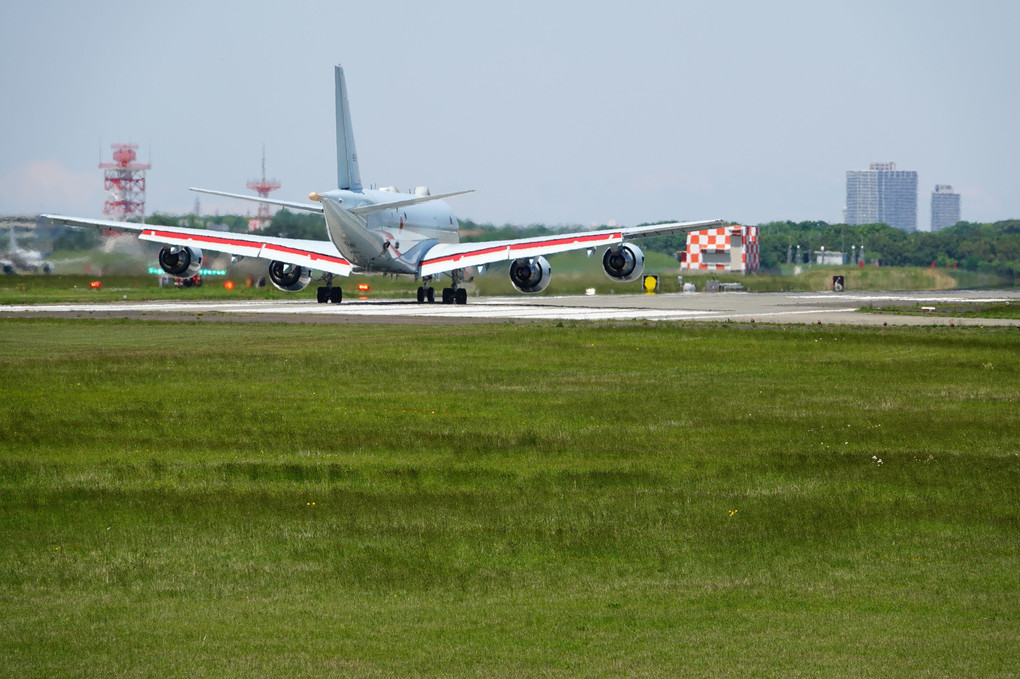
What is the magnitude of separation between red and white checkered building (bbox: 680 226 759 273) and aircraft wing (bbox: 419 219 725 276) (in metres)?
60.0

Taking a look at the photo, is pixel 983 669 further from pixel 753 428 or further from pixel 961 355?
pixel 961 355

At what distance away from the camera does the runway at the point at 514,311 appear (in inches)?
2089

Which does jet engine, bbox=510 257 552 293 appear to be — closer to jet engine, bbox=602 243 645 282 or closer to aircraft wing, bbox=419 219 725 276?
aircraft wing, bbox=419 219 725 276

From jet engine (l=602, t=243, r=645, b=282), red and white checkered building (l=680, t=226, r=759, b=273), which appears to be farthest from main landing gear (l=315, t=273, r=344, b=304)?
red and white checkered building (l=680, t=226, r=759, b=273)

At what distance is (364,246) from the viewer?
6650 centimetres

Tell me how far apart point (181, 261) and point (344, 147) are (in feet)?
34.1

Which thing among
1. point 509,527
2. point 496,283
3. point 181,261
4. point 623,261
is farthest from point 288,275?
point 509,527

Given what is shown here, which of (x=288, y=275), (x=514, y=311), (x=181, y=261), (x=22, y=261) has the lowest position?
(x=514, y=311)

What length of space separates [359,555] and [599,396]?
13.6 metres

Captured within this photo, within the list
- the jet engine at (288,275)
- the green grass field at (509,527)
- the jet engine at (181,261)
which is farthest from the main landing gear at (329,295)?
the green grass field at (509,527)

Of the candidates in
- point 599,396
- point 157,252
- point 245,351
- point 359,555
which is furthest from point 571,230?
point 359,555

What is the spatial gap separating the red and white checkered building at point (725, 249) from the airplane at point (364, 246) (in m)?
59.8

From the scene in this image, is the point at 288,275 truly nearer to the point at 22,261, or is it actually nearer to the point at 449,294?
the point at 449,294

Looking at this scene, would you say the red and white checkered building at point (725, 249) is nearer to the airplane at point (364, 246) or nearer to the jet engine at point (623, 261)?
the airplane at point (364, 246)
